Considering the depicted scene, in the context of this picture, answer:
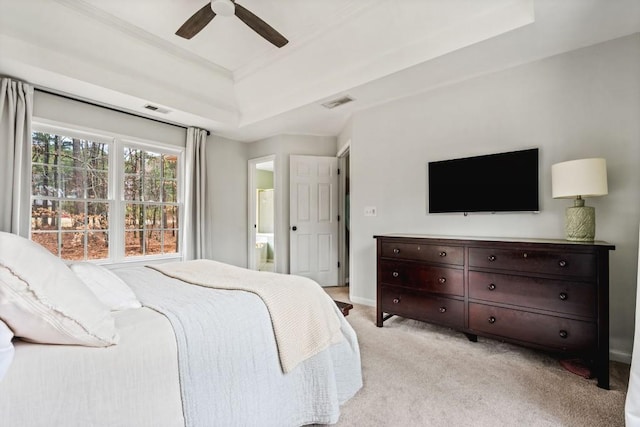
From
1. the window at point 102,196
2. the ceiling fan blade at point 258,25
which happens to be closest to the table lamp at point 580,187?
the ceiling fan blade at point 258,25

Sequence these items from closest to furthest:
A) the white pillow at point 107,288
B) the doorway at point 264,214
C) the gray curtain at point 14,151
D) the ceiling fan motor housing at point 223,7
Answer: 1. the white pillow at point 107,288
2. the ceiling fan motor housing at point 223,7
3. the gray curtain at point 14,151
4. the doorway at point 264,214

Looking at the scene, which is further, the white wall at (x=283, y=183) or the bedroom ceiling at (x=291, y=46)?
the white wall at (x=283, y=183)

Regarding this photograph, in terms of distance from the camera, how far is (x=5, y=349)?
763 mm

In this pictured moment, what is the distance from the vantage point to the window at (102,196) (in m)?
3.25

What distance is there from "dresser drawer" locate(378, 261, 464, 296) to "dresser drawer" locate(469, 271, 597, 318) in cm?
13

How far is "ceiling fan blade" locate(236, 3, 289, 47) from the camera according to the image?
2.34m

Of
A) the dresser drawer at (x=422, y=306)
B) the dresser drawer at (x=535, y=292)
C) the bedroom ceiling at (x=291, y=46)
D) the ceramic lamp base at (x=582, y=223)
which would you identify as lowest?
the dresser drawer at (x=422, y=306)

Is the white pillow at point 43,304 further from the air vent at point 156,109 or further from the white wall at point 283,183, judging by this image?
the white wall at point 283,183

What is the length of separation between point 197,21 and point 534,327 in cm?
347

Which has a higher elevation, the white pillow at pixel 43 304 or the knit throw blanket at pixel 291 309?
the white pillow at pixel 43 304

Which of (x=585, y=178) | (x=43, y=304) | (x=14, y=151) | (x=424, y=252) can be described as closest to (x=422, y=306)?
(x=424, y=252)

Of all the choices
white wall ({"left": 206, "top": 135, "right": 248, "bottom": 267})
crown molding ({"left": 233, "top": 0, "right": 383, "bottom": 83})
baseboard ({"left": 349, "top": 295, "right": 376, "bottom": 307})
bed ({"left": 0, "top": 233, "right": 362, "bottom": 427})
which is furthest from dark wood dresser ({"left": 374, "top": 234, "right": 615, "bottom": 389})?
white wall ({"left": 206, "top": 135, "right": 248, "bottom": 267})

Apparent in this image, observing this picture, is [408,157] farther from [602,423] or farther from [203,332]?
[203,332]

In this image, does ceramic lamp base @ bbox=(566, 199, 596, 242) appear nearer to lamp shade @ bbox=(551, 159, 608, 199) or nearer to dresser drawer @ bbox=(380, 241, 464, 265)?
lamp shade @ bbox=(551, 159, 608, 199)
